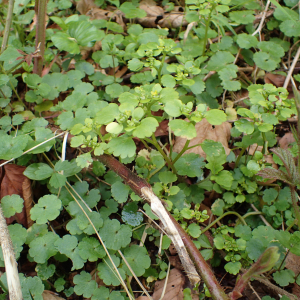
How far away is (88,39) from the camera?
2.35m

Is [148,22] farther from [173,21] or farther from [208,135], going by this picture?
[208,135]

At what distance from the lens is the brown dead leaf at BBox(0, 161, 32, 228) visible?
1829mm

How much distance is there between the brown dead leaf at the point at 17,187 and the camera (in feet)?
6.00

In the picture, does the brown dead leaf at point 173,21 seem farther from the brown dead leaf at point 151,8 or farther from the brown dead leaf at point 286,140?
the brown dead leaf at point 286,140

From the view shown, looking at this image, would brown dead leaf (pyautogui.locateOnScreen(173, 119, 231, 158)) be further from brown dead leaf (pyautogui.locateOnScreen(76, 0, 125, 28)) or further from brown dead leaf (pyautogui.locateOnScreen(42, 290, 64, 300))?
brown dead leaf (pyautogui.locateOnScreen(76, 0, 125, 28))

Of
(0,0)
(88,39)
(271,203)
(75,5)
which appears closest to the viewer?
(271,203)

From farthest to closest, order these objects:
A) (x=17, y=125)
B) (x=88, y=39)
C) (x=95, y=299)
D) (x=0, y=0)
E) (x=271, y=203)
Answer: (x=0, y=0)
(x=88, y=39)
(x=17, y=125)
(x=271, y=203)
(x=95, y=299)

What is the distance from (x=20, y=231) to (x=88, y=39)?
1.63 meters

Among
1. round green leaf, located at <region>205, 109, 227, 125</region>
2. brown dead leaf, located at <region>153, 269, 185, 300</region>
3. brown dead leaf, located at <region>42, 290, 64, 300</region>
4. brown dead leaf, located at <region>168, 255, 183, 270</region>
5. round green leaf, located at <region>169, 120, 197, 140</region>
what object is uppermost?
round green leaf, located at <region>205, 109, 227, 125</region>

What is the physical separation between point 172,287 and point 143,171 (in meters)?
0.76

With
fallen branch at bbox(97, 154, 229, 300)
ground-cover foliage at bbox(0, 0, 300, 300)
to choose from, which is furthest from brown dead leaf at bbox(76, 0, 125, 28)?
fallen branch at bbox(97, 154, 229, 300)

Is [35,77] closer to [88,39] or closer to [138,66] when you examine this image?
[88,39]

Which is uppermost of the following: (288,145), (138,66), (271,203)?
(138,66)

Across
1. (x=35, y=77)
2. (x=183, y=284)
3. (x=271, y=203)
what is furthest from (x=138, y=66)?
(x=183, y=284)
